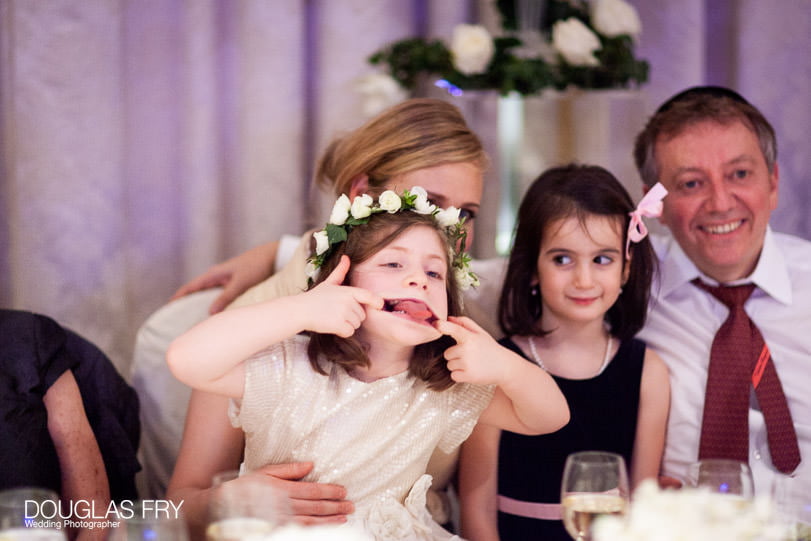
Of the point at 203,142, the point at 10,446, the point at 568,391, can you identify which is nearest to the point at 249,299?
the point at 10,446

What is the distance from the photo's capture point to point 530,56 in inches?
113

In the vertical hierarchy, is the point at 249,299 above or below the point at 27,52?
below

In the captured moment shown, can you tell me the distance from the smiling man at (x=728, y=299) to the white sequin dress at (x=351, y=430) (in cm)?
79

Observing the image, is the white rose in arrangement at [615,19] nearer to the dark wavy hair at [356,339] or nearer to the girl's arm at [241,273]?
the girl's arm at [241,273]

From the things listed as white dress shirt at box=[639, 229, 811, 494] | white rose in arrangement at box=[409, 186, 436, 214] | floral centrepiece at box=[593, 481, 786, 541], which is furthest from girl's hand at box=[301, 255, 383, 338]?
white dress shirt at box=[639, 229, 811, 494]

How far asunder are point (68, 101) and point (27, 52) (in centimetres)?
20

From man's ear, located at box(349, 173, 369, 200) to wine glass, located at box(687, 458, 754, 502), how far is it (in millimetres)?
1169

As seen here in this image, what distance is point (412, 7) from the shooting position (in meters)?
3.19

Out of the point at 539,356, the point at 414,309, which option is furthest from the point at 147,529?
the point at 539,356

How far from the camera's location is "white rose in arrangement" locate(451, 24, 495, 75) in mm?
2725

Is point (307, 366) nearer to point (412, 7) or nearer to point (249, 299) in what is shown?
point (249, 299)

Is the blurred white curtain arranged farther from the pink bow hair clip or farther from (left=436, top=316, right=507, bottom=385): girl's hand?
(left=436, top=316, right=507, bottom=385): girl's hand

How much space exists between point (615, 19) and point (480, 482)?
1601mm

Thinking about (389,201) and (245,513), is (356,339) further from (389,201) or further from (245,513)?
(245,513)
